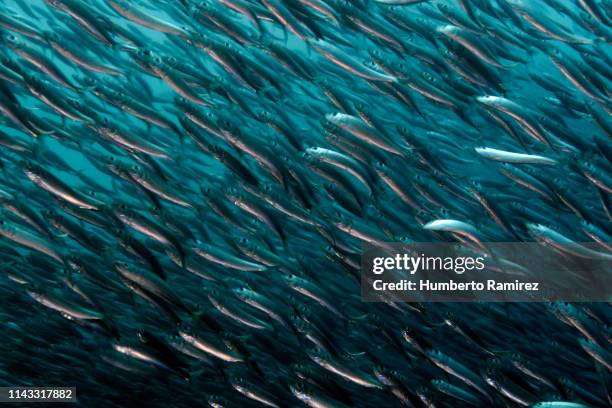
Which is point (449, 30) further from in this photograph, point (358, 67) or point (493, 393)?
point (493, 393)

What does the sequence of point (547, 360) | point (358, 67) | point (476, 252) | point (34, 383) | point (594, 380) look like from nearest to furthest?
point (358, 67)
point (476, 252)
point (547, 360)
point (594, 380)
point (34, 383)

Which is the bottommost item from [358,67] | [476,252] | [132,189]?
[476,252]

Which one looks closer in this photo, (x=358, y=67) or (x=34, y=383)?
(x=358, y=67)

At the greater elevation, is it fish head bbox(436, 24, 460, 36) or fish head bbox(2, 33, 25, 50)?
fish head bbox(436, 24, 460, 36)

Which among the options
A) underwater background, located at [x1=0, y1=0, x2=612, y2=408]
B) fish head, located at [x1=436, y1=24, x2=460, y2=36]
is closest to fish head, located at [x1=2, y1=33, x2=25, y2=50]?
underwater background, located at [x1=0, y1=0, x2=612, y2=408]

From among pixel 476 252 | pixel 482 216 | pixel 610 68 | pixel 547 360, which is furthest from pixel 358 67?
pixel 547 360

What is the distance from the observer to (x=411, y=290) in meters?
5.67

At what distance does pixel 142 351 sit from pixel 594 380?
10.2m

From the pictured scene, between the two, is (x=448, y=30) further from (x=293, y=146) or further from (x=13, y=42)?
(x=13, y=42)

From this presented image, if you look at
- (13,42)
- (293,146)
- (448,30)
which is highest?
(448,30)

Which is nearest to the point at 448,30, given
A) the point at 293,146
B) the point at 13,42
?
the point at 293,146

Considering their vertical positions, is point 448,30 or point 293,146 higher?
point 448,30

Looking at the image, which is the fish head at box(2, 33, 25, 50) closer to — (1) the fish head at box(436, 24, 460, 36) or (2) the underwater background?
(2) the underwater background

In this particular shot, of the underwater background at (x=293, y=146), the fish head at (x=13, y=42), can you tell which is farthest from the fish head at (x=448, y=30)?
the fish head at (x=13, y=42)
